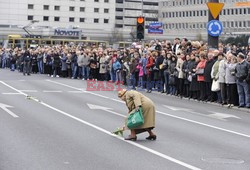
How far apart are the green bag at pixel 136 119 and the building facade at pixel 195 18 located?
293 ft

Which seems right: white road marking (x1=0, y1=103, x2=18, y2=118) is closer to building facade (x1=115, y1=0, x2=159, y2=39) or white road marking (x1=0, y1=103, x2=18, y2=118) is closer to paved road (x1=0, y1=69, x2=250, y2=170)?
paved road (x1=0, y1=69, x2=250, y2=170)

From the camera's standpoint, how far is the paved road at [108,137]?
10258 mm

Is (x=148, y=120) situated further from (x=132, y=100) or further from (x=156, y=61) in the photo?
(x=156, y=61)

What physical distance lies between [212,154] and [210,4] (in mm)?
13845

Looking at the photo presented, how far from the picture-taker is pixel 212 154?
1129 centimetres

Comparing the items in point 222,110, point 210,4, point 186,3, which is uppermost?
point 186,3

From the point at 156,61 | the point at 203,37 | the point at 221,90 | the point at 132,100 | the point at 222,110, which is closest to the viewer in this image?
the point at 132,100

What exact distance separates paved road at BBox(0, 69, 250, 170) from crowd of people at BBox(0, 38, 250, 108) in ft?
3.19

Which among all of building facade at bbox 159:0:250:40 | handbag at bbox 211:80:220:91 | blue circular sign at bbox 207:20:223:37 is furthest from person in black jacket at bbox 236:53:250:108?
building facade at bbox 159:0:250:40

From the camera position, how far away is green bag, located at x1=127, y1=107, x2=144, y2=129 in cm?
1255

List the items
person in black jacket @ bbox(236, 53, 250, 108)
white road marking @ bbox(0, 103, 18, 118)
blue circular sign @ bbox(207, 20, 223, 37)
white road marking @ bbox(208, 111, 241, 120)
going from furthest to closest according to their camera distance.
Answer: blue circular sign @ bbox(207, 20, 223, 37)
person in black jacket @ bbox(236, 53, 250, 108)
white road marking @ bbox(208, 111, 241, 120)
white road marking @ bbox(0, 103, 18, 118)

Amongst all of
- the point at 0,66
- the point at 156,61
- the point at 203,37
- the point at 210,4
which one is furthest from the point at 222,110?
the point at 203,37

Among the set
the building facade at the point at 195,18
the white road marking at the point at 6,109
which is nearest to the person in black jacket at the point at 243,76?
the white road marking at the point at 6,109

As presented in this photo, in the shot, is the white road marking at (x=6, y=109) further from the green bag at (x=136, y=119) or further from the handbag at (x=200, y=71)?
the handbag at (x=200, y=71)
